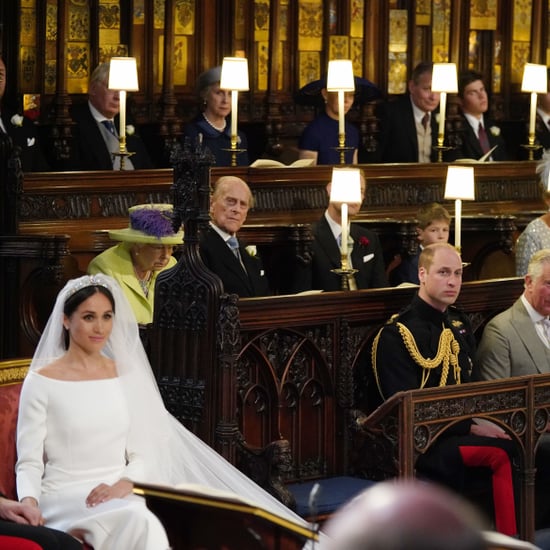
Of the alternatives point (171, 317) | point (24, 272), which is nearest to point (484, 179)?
point (24, 272)

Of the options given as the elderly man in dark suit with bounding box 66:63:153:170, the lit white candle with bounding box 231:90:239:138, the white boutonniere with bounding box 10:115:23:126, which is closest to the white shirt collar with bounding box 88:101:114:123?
the elderly man in dark suit with bounding box 66:63:153:170

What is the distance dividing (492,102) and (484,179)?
10.1 feet

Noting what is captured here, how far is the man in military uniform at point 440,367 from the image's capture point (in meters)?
5.34

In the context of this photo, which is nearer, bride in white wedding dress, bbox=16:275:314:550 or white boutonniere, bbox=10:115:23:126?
bride in white wedding dress, bbox=16:275:314:550

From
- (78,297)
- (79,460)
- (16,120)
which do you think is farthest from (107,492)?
(16,120)

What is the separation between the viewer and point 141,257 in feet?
20.4

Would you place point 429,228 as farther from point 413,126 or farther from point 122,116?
point 413,126

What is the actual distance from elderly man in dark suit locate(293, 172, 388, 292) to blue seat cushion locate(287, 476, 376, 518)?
55.1 inches

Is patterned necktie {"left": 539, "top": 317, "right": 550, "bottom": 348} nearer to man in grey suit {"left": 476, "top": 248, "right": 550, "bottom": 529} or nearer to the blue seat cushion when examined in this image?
man in grey suit {"left": 476, "top": 248, "right": 550, "bottom": 529}

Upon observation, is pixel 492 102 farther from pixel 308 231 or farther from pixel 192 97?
pixel 308 231

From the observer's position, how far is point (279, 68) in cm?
1108

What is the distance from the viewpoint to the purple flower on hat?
20.1ft

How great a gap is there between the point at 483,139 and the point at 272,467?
18.4 feet

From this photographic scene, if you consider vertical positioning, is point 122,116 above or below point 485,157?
above
